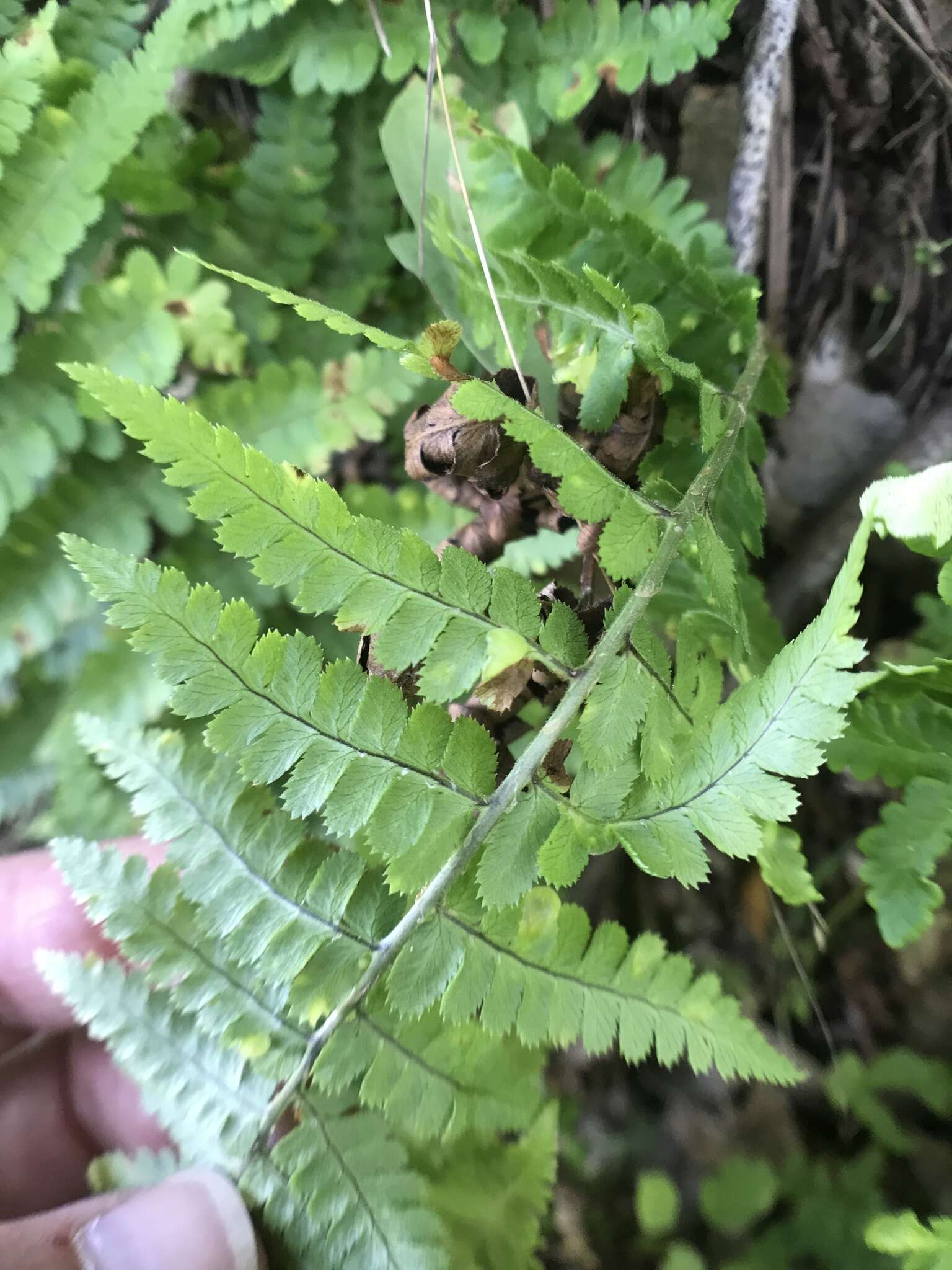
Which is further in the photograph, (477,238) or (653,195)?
(653,195)

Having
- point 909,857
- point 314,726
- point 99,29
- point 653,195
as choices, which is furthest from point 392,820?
point 99,29

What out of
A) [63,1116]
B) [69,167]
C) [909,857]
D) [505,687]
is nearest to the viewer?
[505,687]

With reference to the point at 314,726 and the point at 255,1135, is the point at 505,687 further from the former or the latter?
the point at 255,1135

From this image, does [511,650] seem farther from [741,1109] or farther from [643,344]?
[741,1109]

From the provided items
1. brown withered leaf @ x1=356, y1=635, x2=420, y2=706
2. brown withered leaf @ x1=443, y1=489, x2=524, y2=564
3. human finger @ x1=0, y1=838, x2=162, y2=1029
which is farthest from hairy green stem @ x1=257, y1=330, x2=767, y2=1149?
human finger @ x1=0, y1=838, x2=162, y2=1029

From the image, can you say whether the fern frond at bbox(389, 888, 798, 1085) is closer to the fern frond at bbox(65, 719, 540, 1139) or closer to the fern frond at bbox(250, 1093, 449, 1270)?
the fern frond at bbox(65, 719, 540, 1139)

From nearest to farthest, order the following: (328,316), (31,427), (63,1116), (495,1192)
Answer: (328,316) < (495,1192) < (31,427) < (63,1116)

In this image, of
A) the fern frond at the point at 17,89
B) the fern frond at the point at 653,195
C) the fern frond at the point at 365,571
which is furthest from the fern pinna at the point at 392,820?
the fern frond at the point at 17,89
